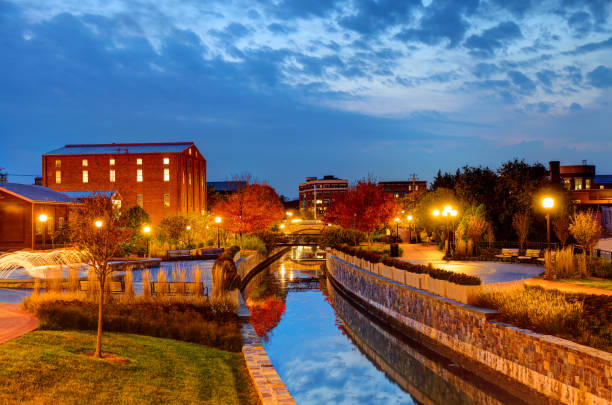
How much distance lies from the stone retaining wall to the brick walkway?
206 inches

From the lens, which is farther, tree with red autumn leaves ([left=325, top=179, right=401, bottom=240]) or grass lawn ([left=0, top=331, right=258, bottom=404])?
tree with red autumn leaves ([left=325, top=179, right=401, bottom=240])

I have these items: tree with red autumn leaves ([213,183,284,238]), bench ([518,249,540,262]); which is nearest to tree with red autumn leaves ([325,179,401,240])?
tree with red autumn leaves ([213,183,284,238])

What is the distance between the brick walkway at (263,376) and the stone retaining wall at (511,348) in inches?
206

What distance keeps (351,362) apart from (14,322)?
940 cm

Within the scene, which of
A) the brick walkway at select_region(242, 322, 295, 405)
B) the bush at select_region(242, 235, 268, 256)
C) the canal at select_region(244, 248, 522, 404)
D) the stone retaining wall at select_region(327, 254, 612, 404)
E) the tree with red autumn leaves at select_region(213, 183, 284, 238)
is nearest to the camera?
the brick walkway at select_region(242, 322, 295, 405)

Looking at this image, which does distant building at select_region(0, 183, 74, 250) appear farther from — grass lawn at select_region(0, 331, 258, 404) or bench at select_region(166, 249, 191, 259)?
grass lawn at select_region(0, 331, 258, 404)

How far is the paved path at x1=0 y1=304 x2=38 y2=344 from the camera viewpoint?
10.8 m

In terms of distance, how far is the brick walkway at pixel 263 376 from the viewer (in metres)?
8.24

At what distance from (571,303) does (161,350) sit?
9.55m

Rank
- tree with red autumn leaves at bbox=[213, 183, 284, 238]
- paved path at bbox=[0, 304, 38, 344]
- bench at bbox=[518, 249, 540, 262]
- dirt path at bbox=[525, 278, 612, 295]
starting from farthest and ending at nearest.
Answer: tree with red autumn leaves at bbox=[213, 183, 284, 238] < bench at bbox=[518, 249, 540, 262] < dirt path at bbox=[525, 278, 612, 295] < paved path at bbox=[0, 304, 38, 344]

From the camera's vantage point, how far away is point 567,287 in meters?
16.3

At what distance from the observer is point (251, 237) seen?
42.2 meters

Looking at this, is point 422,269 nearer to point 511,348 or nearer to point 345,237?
point 511,348

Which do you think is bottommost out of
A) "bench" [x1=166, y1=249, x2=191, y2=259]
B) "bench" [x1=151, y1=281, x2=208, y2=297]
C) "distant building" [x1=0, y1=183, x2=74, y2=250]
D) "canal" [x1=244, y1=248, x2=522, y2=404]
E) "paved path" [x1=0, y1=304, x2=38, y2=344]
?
"canal" [x1=244, y1=248, x2=522, y2=404]
